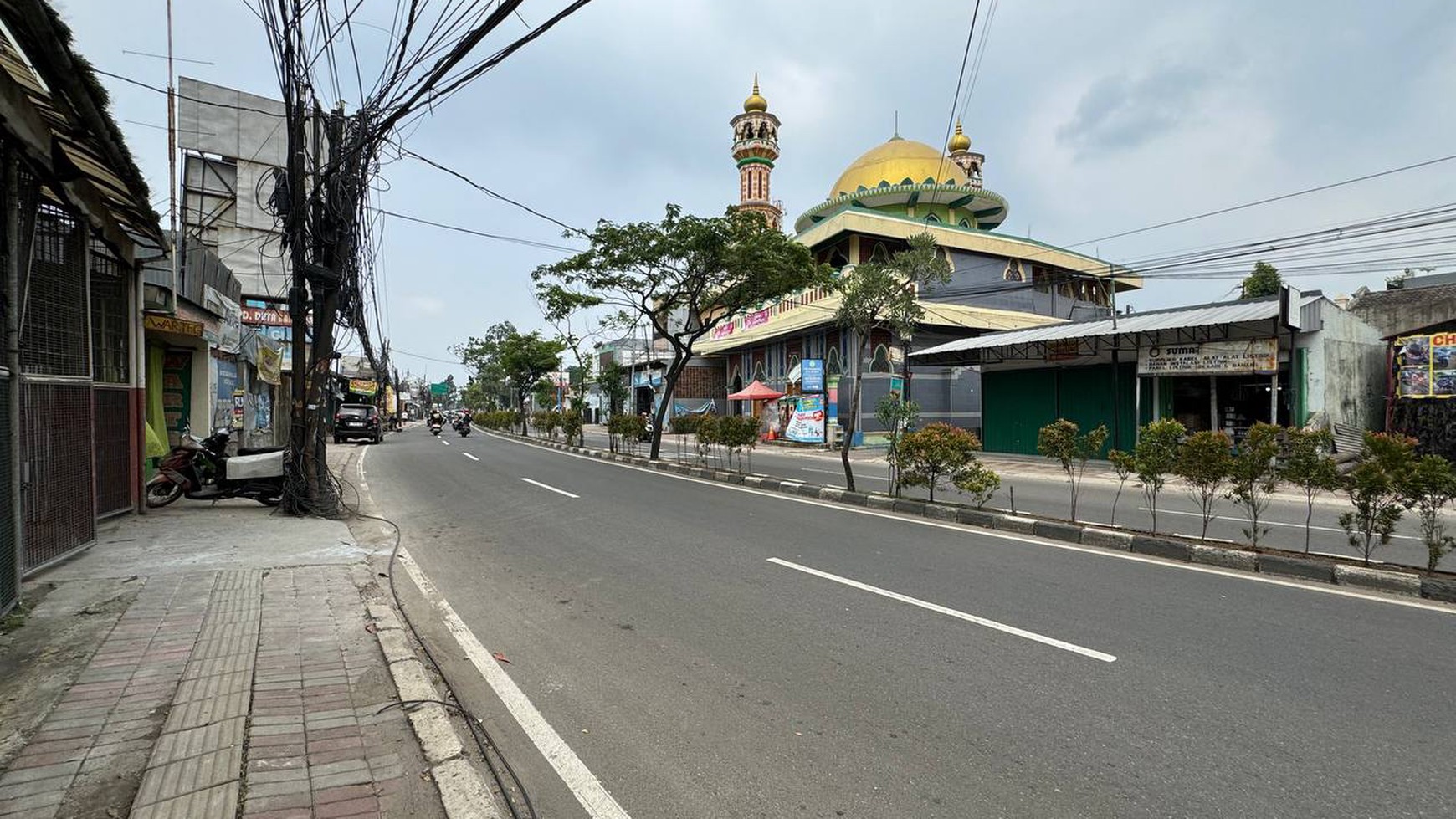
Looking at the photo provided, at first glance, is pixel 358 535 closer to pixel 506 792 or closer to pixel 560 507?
pixel 560 507

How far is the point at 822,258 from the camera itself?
105ft

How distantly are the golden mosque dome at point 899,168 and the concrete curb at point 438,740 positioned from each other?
119 ft

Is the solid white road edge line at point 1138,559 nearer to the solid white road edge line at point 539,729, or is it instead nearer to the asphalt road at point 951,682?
the asphalt road at point 951,682

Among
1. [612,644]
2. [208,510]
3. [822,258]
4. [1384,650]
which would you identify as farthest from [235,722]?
[822,258]

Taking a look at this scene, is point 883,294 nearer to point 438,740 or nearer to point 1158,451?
point 1158,451

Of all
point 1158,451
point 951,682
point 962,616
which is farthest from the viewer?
point 1158,451

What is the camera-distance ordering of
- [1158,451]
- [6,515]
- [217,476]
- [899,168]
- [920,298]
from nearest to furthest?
1. [6,515]
2. [1158,451]
3. [217,476]
4. [920,298]
5. [899,168]

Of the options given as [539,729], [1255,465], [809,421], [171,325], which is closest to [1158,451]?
[1255,465]

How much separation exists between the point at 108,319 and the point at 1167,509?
50.4 feet

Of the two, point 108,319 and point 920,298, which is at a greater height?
point 920,298

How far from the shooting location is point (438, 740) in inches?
125

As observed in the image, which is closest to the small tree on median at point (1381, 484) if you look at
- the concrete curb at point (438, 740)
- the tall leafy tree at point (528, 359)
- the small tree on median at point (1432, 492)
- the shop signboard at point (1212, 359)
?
the small tree on median at point (1432, 492)

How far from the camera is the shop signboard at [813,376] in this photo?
88.7 feet

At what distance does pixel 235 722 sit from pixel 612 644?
A: 6.79ft
